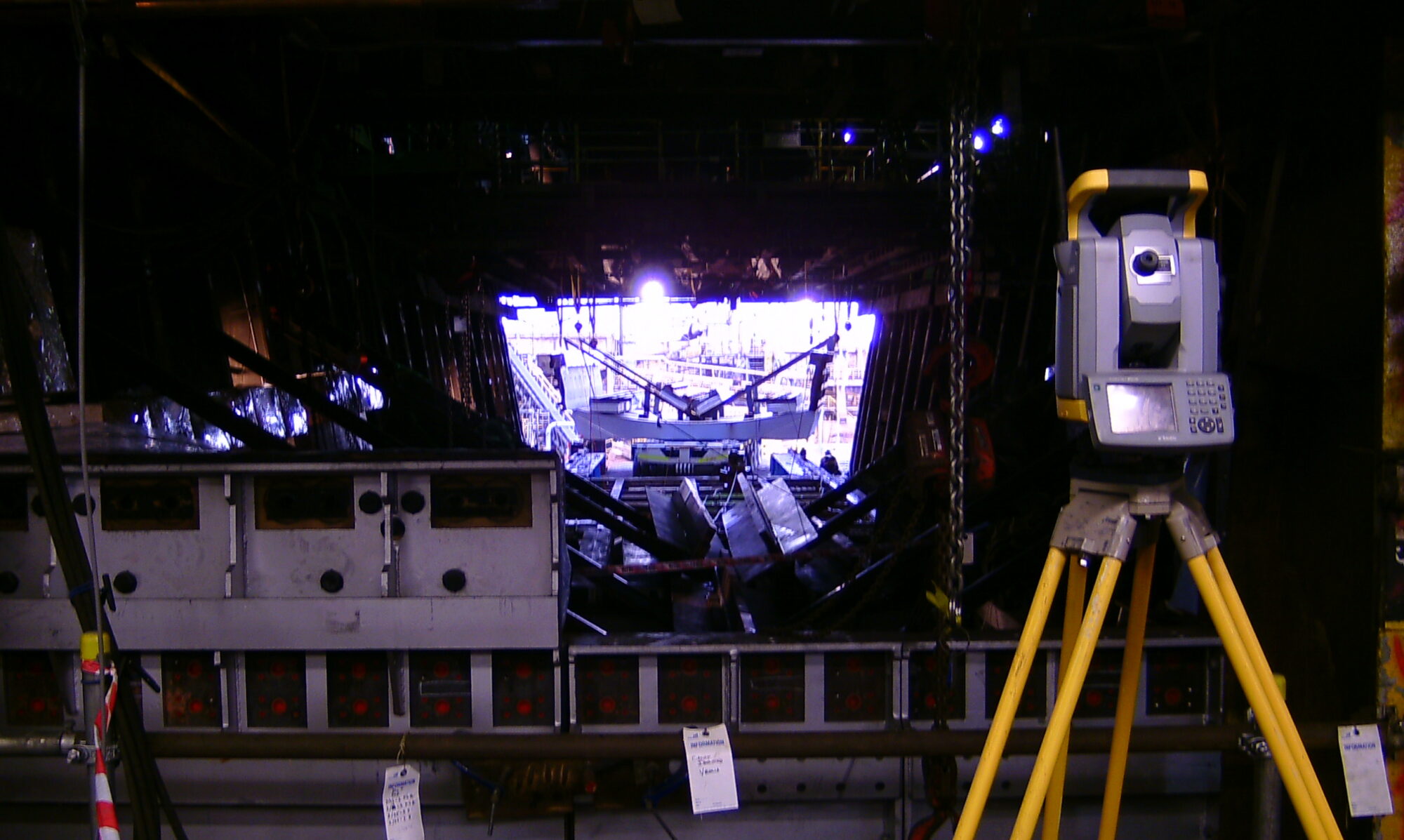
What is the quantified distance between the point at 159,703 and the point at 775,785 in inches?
102

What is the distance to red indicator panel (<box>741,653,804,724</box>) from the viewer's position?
3074 mm

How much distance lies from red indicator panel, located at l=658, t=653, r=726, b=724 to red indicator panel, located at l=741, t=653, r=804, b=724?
11 centimetres

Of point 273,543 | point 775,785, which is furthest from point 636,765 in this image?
point 273,543

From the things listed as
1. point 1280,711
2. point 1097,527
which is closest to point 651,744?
point 1097,527

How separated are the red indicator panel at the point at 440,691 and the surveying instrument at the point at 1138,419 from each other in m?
2.05

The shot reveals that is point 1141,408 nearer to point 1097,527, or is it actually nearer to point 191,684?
point 1097,527

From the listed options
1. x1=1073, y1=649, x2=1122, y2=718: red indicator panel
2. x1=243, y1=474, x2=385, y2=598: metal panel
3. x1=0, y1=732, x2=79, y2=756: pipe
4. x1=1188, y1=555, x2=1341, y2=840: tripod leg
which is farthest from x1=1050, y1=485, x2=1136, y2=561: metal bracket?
x1=0, y1=732, x2=79, y2=756: pipe

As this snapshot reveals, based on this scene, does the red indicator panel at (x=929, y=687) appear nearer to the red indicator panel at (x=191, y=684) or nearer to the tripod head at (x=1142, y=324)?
the tripod head at (x=1142, y=324)

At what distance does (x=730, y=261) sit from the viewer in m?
10.2

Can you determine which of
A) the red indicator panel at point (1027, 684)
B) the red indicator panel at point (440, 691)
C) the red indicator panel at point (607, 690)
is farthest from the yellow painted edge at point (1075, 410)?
the red indicator panel at point (440, 691)

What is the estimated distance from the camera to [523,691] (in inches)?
119

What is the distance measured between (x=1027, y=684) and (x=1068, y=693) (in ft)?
4.74

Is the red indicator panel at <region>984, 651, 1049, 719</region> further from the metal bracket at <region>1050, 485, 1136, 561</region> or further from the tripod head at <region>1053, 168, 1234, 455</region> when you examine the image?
the tripod head at <region>1053, 168, 1234, 455</region>

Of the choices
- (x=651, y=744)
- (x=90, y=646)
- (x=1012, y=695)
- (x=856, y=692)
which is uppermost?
(x=90, y=646)
